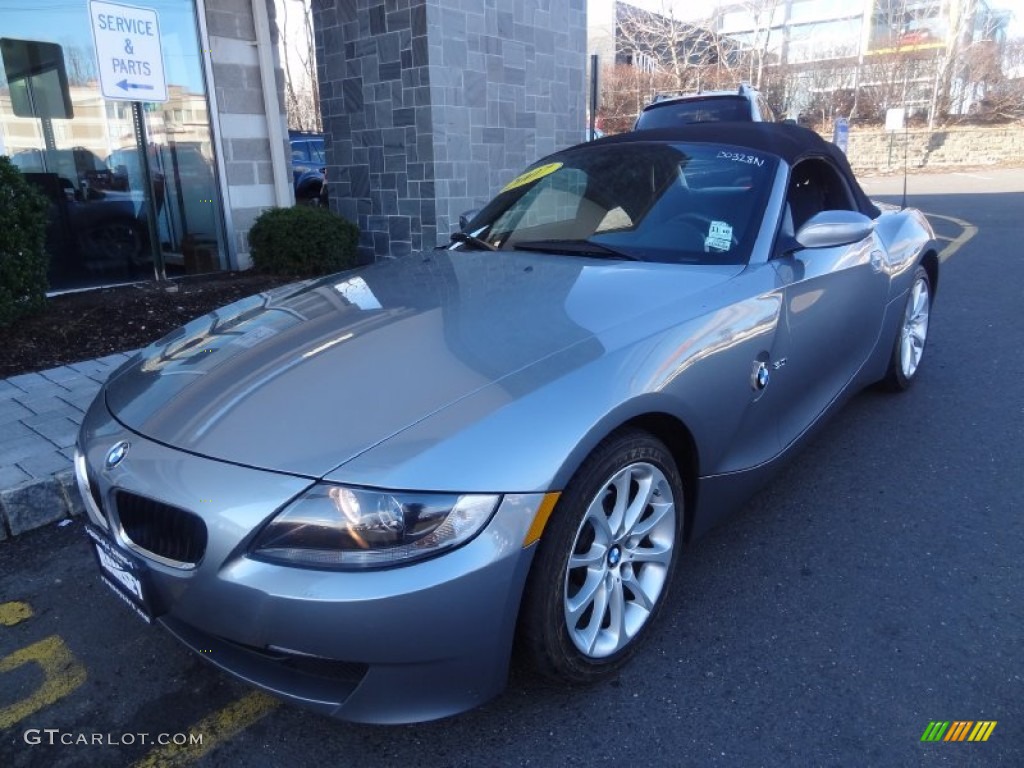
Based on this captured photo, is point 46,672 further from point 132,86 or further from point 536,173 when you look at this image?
point 132,86

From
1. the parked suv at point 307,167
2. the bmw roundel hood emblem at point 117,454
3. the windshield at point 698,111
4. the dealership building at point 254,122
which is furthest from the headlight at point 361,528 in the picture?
the parked suv at point 307,167

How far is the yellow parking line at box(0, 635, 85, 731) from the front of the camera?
2.13 m

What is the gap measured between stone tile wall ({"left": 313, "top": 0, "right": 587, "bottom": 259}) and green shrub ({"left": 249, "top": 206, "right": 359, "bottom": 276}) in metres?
1.21

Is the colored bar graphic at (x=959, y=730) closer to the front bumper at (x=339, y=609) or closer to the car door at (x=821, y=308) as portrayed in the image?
the car door at (x=821, y=308)

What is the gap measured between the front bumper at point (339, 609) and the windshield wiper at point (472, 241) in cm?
177

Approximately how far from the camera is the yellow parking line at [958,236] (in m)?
9.26

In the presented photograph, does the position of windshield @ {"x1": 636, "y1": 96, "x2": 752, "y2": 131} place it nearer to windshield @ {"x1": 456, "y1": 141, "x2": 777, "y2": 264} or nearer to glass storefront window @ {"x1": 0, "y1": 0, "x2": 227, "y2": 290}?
glass storefront window @ {"x1": 0, "y1": 0, "x2": 227, "y2": 290}

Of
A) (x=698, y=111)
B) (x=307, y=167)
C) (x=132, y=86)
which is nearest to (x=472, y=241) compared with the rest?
(x=132, y=86)

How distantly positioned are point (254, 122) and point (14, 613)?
6.94 metres

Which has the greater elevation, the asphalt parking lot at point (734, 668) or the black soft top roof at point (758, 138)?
the black soft top roof at point (758, 138)

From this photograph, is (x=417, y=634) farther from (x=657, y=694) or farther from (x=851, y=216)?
(x=851, y=216)

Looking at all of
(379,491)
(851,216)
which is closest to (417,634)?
(379,491)

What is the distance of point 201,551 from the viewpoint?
68.3 inches

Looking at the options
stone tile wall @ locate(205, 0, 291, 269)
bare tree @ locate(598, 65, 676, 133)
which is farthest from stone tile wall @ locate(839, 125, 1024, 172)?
stone tile wall @ locate(205, 0, 291, 269)
